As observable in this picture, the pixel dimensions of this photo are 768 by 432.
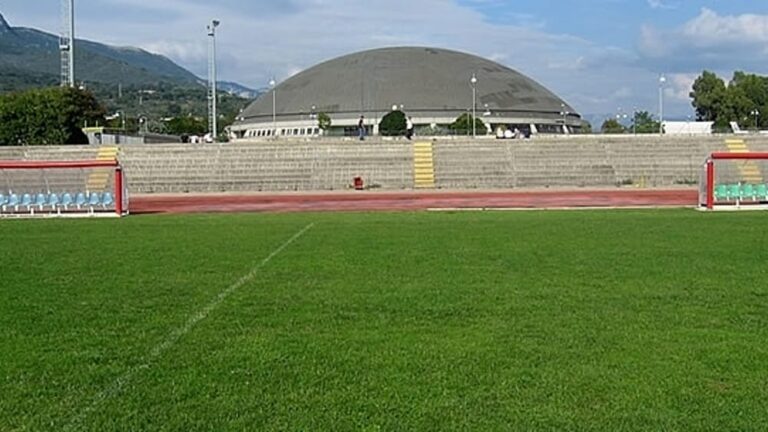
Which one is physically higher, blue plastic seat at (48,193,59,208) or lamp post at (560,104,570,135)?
lamp post at (560,104,570,135)

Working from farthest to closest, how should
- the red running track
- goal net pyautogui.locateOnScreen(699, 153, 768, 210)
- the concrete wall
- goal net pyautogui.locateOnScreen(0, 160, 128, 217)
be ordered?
the concrete wall < the red running track < goal net pyautogui.locateOnScreen(0, 160, 128, 217) < goal net pyautogui.locateOnScreen(699, 153, 768, 210)

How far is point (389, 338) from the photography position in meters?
8.48

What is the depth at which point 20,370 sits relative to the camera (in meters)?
7.32

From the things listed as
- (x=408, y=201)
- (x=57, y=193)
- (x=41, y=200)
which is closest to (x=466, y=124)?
(x=408, y=201)

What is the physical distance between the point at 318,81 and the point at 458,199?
83.1 meters

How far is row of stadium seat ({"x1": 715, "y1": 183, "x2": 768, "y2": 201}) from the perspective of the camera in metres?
31.2

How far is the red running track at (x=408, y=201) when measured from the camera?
33719mm

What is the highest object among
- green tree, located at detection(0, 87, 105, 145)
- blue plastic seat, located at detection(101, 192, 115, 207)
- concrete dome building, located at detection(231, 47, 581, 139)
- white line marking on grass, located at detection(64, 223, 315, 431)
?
concrete dome building, located at detection(231, 47, 581, 139)

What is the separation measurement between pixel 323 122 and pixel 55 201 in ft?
237

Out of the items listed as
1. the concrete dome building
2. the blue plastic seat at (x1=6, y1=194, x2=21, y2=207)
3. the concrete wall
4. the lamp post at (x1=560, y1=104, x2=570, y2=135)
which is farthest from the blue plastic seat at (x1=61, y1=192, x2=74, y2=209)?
the lamp post at (x1=560, y1=104, x2=570, y2=135)

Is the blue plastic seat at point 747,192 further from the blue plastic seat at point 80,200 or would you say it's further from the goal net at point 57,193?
the blue plastic seat at point 80,200

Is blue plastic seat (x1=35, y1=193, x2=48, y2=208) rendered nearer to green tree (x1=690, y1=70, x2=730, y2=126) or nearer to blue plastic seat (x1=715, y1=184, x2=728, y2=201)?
blue plastic seat (x1=715, y1=184, x2=728, y2=201)

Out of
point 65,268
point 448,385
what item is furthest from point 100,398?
point 65,268

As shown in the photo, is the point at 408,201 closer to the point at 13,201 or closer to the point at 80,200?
the point at 80,200
